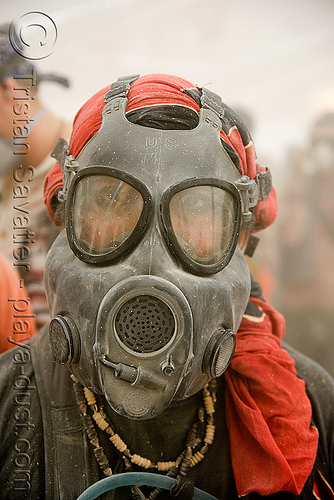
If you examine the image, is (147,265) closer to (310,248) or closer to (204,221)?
(204,221)

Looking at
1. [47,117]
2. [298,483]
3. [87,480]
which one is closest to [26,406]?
[87,480]

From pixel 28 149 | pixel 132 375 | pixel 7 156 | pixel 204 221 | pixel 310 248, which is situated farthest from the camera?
pixel 310 248

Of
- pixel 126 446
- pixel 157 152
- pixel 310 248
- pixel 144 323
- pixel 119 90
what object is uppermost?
pixel 119 90

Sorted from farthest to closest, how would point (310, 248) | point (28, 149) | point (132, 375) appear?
point (310, 248) < point (28, 149) < point (132, 375)

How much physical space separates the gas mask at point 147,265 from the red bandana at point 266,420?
0.13m

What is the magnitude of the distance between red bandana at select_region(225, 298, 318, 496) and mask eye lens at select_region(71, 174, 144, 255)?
409 mm

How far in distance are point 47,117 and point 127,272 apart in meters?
0.98

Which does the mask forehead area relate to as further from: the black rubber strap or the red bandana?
the red bandana

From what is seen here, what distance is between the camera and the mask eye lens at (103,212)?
113 cm

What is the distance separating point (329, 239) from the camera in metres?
3.22

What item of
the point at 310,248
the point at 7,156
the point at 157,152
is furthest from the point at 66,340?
the point at 310,248

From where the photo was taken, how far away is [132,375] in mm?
1059

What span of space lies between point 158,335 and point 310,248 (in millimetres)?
2383

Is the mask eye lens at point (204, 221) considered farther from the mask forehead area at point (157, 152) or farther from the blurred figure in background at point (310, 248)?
the blurred figure in background at point (310, 248)
